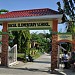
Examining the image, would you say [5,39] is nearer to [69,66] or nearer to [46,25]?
[46,25]

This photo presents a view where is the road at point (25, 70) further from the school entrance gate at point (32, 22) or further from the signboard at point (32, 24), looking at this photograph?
the signboard at point (32, 24)

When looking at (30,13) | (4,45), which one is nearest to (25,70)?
(4,45)

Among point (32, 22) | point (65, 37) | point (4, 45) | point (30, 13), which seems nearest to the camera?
point (65, 37)

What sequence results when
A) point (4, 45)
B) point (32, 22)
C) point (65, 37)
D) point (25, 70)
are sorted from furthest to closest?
point (4, 45)
point (32, 22)
point (65, 37)
point (25, 70)

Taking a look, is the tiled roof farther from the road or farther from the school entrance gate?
the road

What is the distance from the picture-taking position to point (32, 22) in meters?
21.9

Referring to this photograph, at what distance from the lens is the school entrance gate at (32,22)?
20766mm

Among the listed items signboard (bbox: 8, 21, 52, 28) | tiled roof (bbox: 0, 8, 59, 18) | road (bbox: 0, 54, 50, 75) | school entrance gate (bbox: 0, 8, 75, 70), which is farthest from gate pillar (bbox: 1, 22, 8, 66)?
road (bbox: 0, 54, 50, 75)

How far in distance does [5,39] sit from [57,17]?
5341 millimetres

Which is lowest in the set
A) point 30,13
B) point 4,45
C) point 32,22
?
point 4,45

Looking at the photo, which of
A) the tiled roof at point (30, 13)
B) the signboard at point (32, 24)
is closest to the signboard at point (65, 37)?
the signboard at point (32, 24)

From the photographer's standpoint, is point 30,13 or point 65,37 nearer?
point 65,37

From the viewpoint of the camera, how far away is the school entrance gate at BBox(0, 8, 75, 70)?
68.1 ft

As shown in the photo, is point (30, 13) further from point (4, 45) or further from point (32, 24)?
point (4, 45)
